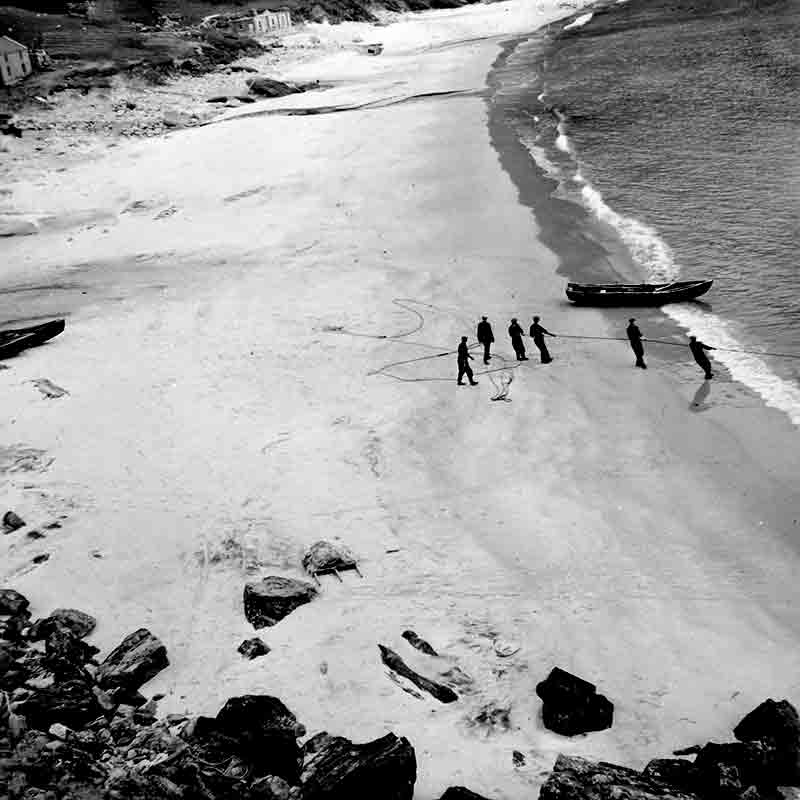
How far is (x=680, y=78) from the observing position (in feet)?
205

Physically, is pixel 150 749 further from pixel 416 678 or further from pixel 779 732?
pixel 779 732

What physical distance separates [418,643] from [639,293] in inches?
662

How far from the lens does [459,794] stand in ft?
32.4

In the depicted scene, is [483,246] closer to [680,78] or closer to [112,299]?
[112,299]

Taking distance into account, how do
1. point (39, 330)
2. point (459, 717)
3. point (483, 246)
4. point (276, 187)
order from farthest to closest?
point (276, 187) < point (483, 246) < point (39, 330) < point (459, 717)

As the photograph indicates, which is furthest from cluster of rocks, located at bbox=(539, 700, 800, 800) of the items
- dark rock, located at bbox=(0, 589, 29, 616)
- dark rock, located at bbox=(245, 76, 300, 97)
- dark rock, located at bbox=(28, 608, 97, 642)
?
→ dark rock, located at bbox=(245, 76, 300, 97)

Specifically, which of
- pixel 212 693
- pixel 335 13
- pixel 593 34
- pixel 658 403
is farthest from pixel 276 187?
pixel 335 13

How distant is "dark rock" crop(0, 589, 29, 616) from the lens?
535 inches

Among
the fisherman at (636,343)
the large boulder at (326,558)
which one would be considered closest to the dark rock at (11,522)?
the large boulder at (326,558)

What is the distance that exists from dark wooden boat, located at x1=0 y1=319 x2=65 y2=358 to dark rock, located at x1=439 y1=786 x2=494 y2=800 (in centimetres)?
1903

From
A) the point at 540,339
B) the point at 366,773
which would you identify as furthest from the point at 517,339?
the point at 366,773

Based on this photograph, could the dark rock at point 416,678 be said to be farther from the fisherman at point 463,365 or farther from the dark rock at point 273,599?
the fisherman at point 463,365

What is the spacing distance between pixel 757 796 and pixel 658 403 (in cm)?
1210

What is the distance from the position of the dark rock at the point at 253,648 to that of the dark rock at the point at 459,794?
3977 mm
